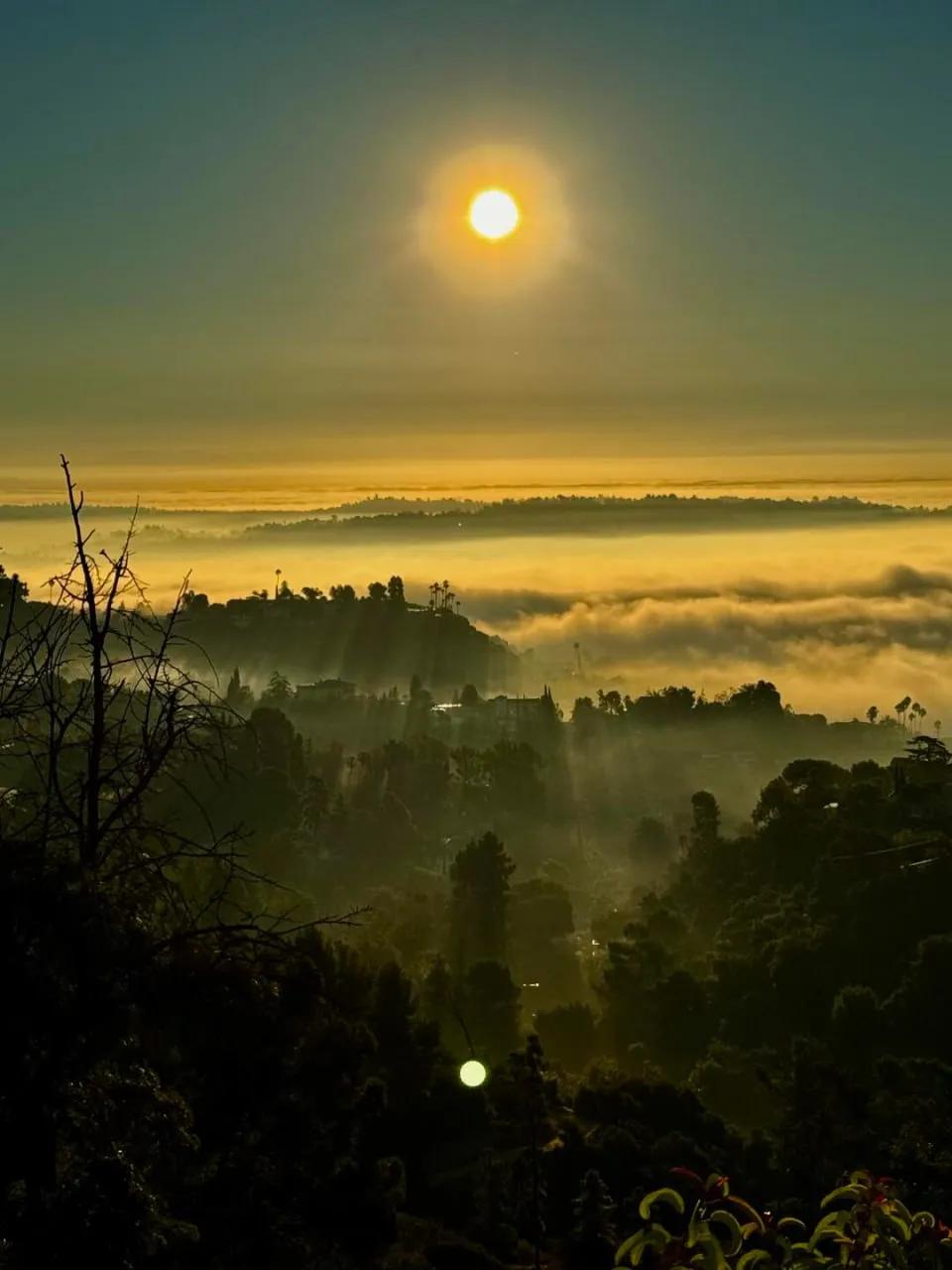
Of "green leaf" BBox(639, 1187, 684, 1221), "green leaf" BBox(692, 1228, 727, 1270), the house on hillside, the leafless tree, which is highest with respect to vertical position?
the leafless tree

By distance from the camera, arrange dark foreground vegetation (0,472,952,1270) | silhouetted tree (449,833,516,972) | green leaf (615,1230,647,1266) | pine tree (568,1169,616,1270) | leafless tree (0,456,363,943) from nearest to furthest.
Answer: green leaf (615,1230,647,1266)
dark foreground vegetation (0,472,952,1270)
leafless tree (0,456,363,943)
pine tree (568,1169,616,1270)
silhouetted tree (449,833,516,972)

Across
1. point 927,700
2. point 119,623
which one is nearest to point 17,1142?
point 119,623

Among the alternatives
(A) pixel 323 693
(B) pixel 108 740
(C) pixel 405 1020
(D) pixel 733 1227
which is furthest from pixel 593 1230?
(A) pixel 323 693

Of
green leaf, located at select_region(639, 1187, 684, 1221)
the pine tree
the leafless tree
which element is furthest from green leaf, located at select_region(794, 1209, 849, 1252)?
the pine tree

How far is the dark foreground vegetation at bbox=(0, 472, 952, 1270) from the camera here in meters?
A: 4.16

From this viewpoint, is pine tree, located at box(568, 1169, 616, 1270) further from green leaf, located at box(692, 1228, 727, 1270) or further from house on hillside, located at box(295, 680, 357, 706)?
house on hillside, located at box(295, 680, 357, 706)

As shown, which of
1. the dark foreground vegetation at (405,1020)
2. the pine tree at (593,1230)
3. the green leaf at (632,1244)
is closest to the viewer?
the green leaf at (632,1244)

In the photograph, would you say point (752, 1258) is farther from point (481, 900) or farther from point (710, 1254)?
point (481, 900)

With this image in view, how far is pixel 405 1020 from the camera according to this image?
22719 mm

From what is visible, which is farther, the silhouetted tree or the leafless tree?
the silhouetted tree

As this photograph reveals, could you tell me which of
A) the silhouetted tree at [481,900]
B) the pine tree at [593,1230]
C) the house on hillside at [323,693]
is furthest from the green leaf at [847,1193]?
the house on hillside at [323,693]

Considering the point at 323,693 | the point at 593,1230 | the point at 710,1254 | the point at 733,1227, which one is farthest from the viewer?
the point at 323,693

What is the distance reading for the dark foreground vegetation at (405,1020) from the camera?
4156 millimetres

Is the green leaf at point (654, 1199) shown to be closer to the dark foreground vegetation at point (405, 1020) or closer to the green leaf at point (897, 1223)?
the dark foreground vegetation at point (405, 1020)
